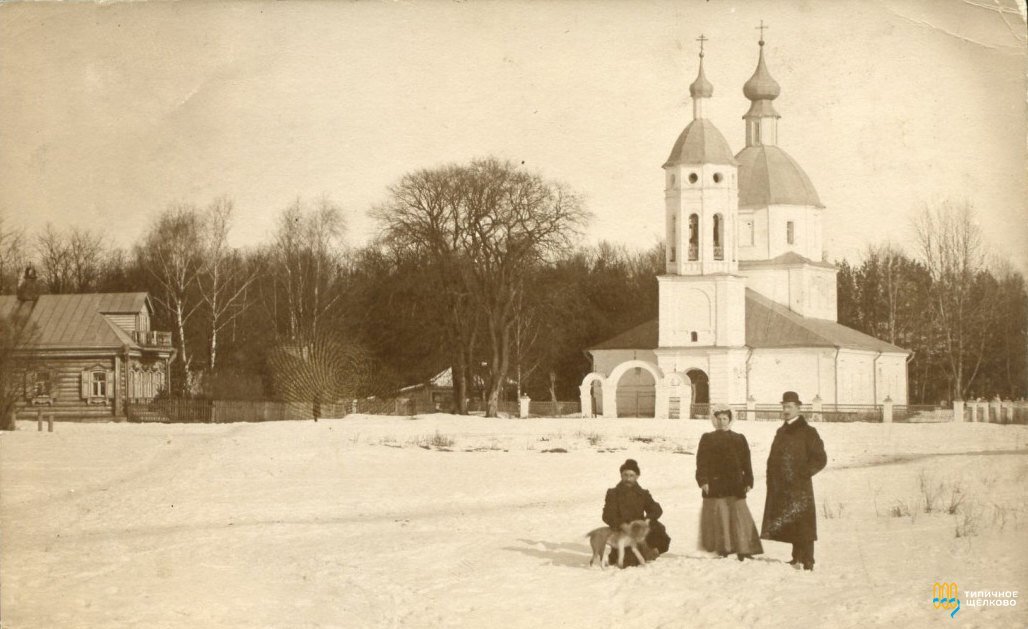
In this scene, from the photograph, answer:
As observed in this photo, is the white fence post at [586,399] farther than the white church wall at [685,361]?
No

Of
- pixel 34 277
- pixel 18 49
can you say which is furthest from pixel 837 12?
pixel 34 277

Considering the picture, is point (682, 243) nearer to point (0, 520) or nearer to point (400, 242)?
point (400, 242)

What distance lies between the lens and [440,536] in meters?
14.7

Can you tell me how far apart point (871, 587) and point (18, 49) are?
11.8 m

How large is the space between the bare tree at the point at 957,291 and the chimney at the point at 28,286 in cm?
1347

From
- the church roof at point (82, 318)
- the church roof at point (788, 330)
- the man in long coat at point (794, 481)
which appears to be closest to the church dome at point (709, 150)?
the church roof at point (788, 330)

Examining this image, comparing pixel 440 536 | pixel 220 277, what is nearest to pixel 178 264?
pixel 220 277

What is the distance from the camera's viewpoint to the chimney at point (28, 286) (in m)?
21.3

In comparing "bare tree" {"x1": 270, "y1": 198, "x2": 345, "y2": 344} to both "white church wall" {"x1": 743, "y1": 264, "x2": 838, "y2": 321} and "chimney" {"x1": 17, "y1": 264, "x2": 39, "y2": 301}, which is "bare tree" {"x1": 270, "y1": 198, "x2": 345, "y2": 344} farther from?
"white church wall" {"x1": 743, "y1": 264, "x2": 838, "y2": 321}

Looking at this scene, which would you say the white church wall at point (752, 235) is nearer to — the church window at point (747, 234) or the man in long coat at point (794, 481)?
the church window at point (747, 234)

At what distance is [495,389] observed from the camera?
3553cm

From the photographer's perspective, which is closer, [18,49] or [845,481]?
[18,49]

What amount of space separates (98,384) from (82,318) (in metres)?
1.57

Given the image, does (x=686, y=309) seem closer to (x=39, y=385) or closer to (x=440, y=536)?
(x=39, y=385)
